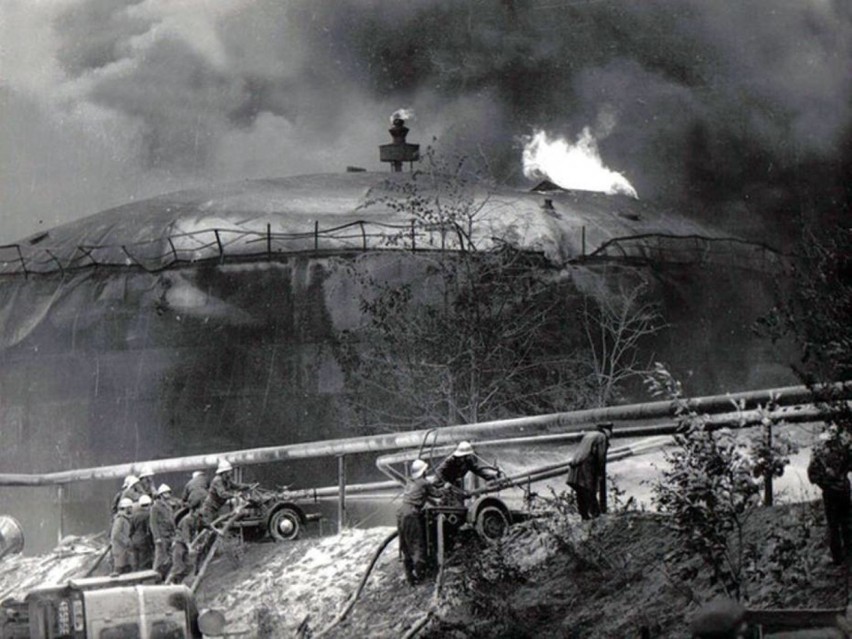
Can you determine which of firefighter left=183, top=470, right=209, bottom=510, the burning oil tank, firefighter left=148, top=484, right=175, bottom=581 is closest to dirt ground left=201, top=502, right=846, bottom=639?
firefighter left=148, top=484, right=175, bottom=581

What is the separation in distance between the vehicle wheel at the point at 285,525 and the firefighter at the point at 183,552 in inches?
40.1

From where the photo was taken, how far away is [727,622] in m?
5.70

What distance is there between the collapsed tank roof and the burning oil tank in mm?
51

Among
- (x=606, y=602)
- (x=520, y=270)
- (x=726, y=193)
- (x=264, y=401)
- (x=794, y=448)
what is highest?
(x=726, y=193)

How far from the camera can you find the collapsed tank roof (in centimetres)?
2544

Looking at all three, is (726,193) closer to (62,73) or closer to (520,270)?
(520,270)

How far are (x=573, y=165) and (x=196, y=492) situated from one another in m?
15.4

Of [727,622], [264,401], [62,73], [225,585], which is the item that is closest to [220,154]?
[62,73]

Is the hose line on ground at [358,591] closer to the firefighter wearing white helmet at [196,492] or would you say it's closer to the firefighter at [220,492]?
the firefighter at [220,492]

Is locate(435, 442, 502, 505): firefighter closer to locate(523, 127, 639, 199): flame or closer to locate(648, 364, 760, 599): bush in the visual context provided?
locate(648, 364, 760, 599): bush

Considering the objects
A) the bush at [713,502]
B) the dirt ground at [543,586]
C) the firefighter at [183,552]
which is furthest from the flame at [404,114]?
the bush at [713,502]

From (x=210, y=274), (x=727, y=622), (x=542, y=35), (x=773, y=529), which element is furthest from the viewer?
(x=542, y=35)

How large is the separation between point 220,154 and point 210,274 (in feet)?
16.8

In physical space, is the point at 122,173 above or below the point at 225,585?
above
